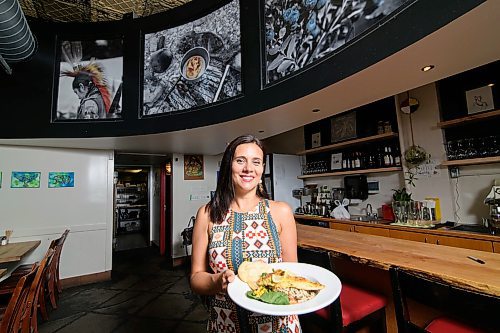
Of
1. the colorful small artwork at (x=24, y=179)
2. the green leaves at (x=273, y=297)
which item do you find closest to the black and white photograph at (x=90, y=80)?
the colorful small artwork at (x=24, y=179)

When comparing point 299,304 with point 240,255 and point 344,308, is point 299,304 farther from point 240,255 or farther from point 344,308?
point 344,308

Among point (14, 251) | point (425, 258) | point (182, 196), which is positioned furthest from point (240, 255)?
point (182, 196)

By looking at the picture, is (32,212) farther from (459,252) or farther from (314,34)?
(459,252)

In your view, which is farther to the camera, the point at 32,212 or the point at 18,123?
the point at 32,212

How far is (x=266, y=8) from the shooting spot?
2.53 metres

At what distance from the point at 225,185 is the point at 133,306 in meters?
2.91

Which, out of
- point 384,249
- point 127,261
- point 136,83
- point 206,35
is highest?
point 206,35

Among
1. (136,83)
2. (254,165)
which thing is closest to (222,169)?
(254,165)

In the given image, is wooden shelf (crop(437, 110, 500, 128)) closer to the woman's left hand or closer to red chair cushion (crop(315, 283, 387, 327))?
red chair cushion (crop(315, 283, 387, 327))

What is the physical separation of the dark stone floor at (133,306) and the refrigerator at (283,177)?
2240 mm

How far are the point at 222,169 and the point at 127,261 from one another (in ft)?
16.5

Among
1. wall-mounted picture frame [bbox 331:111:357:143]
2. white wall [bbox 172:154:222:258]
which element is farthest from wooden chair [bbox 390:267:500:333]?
white wall [bbox 172:154:222:258]

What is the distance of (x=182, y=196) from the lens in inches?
191

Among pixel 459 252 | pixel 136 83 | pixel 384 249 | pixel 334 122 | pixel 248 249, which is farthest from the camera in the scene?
pixel 334 122
